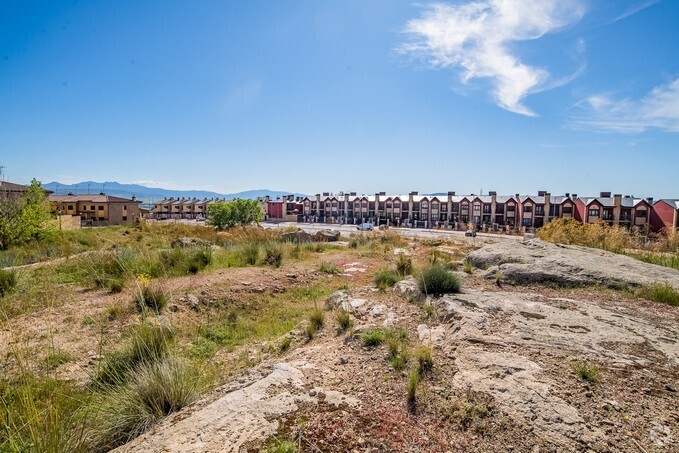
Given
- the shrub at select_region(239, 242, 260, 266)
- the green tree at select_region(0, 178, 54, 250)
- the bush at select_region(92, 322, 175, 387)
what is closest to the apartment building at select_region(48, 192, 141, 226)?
the green tree at select_region(0, 178, 54, 250)

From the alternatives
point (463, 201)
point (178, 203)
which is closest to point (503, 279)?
point (463, 201)

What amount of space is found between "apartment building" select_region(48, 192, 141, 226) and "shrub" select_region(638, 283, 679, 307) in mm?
62757

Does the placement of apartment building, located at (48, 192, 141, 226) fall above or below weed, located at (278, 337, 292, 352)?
above

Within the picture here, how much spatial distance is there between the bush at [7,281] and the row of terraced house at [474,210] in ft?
145

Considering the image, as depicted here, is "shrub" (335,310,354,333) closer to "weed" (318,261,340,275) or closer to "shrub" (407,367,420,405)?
"shrub" (407,367,420,405)

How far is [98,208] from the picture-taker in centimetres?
5744

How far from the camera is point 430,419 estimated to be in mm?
2646

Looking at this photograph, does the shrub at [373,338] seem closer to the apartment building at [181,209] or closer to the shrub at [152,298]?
the shrub at [152,298]

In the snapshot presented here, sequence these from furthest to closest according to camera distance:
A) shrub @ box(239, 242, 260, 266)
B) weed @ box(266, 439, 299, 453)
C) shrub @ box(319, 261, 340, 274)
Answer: shrub @ box(239, 242, 260, 266)
shrub @ box(319, 261, 340, 274)
weed @ box(266, 439, 299, 453)

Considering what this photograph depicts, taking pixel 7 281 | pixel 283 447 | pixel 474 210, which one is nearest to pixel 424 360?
pixel 283 447

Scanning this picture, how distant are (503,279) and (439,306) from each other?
3036mm

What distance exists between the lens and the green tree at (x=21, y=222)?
17359mm

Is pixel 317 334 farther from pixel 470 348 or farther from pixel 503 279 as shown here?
pixel 503 279

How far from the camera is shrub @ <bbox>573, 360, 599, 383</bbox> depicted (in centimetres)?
296
